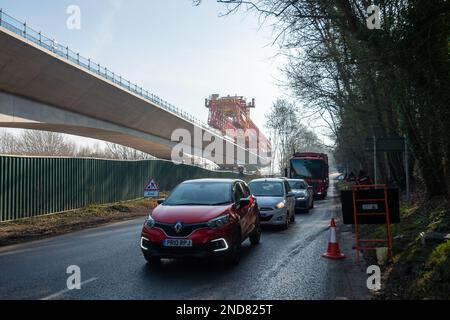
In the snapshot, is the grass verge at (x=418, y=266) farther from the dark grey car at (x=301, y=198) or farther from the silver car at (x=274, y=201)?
the dark grey car at (x=301, y=198)

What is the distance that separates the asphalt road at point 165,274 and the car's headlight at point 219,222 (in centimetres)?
81

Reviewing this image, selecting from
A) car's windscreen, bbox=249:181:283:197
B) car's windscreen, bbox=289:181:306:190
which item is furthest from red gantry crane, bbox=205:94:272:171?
car's windscreen, bbox=249:181:283:197

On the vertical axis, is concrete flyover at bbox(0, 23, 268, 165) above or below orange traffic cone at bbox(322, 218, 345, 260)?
above

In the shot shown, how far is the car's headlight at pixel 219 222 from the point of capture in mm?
7215

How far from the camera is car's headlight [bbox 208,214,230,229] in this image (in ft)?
23.7

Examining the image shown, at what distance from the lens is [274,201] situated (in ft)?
42.3

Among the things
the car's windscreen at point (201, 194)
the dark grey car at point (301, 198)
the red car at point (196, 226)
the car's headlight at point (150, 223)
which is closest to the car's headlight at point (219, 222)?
the red car at point (196, 226)

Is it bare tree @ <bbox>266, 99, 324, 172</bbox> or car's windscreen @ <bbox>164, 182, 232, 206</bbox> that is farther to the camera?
bare tree @ <bbox>266, 99, 324, 172</bbox>

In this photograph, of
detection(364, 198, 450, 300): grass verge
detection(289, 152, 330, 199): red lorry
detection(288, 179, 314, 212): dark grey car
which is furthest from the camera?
detection(289, 152, 330, 199): red lorry

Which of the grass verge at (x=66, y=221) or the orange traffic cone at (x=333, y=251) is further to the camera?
the grass verge at (x=66, y=221)

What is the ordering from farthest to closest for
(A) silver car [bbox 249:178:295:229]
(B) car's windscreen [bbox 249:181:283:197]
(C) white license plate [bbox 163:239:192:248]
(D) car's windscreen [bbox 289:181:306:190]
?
1. (D) car's windscreen [bbox 289:181:306:190]
2. (B) car's windscreen [bbox 249:181:283:197]
3. (A) silver car [bbox 249:178:295:229]
4. (C) white license plate [bbox 163:239:192:248]

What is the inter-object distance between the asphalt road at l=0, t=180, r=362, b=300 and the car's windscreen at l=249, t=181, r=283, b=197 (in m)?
3.34

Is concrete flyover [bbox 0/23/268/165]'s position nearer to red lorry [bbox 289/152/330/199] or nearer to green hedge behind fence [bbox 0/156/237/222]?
green hedge behind fence [bbox 0/156/237/222]
